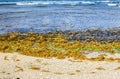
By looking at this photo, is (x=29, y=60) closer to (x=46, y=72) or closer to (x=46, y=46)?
(x=46, y=72)

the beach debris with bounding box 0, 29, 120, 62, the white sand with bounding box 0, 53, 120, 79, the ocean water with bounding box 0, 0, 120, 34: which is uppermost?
the white sand with bounding box 0, 53, 120, 79

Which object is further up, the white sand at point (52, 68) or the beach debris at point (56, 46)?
the white sand at point (52, 68)

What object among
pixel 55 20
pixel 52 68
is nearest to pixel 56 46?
pixel 52 68

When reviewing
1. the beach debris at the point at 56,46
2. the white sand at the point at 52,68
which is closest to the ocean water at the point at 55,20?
the beach debris at the point at 56,46

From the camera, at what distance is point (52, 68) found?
1397 cm

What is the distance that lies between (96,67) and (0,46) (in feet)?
19.1

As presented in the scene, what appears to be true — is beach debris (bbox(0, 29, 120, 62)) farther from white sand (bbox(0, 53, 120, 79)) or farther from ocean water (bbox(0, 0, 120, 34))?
ocean water (bbox(0, 0, 120, 34))

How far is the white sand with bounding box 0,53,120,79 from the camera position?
1257 centimetres

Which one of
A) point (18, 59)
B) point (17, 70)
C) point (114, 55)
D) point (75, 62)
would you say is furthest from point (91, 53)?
point (17, 70)

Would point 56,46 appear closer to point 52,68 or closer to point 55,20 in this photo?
point 52,68

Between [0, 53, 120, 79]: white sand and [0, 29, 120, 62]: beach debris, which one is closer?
Answer: [0, 53, 120, 79]: white sand

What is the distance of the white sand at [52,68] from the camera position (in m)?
12.6

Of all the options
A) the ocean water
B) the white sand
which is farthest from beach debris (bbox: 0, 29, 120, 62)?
the ocean water

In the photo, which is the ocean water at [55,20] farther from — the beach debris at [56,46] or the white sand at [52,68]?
the white sand at [52,68]
